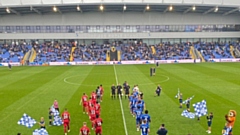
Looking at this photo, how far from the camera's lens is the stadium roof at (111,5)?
53750 mm

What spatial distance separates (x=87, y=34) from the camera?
62188mm

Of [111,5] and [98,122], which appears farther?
[111,5]

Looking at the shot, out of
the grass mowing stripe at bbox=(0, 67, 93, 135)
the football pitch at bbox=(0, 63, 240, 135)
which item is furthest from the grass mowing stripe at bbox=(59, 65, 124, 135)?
the grass mowing stripe at bbox=(0, 67, 93, 135)

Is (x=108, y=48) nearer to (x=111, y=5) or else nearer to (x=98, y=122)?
(x=111, y=5)

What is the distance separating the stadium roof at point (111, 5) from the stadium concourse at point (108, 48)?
897 centimetres

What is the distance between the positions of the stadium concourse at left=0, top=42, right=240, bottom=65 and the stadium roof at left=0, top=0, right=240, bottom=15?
8.97 metres

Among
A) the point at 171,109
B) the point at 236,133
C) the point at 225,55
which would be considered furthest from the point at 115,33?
the point at 236,133

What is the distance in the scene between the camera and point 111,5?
5609 centimetres

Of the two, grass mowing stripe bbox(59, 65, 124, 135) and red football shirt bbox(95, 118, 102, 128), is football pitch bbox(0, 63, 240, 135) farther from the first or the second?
red football shirt bbox(95, 118, 102, 128)

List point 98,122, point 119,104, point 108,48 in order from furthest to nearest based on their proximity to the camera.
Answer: point 108,48 → point 119,104 → point 98,122

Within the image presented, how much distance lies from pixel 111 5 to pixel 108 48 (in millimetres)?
11066

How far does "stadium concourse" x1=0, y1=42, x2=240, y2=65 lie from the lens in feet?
182

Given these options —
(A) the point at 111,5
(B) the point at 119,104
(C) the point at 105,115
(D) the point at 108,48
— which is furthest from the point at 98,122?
(D) the point at 108,48

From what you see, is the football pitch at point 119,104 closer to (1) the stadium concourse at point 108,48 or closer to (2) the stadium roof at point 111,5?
(1) the stadium concourse at point 108,48
